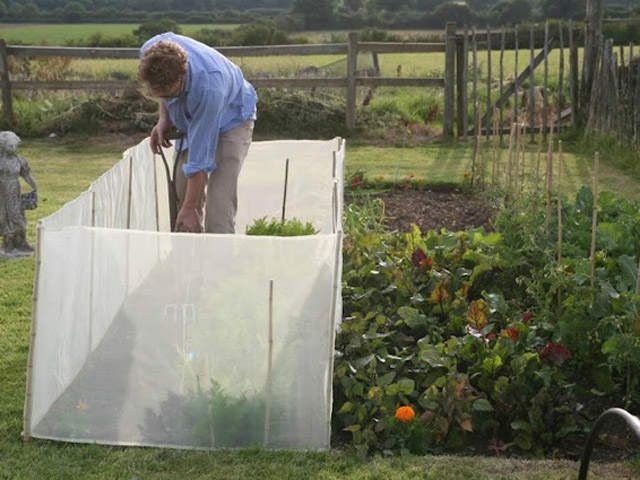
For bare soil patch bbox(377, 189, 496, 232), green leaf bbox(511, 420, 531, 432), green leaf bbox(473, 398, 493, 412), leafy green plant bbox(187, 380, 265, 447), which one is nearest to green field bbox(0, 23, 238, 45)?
bare soil patch bbox(377, 189, 496, 232)

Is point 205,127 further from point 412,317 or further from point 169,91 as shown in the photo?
point 412,317

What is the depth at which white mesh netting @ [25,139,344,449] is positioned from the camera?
336cm

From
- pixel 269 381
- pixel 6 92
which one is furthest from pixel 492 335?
pixel 6 92

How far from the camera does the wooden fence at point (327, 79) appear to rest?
36.7 ft

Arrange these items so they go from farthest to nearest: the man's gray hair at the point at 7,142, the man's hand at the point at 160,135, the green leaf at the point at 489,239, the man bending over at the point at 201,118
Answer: the man's gray hair at the point at 7,142, the green leaf at the point at 489,239, the man's hand at the point at 160,135, the man bending over at the point at 201,118

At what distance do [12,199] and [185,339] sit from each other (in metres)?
3.06

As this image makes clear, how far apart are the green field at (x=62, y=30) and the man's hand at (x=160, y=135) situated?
1885 centimetres

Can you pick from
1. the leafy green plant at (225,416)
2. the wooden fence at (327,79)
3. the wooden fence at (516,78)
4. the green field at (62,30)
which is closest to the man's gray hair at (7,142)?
the leafy green plant at (225,416)

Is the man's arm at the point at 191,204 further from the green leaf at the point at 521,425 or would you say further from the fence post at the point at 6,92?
the fence post at the point at 6,92

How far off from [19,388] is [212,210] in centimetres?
134

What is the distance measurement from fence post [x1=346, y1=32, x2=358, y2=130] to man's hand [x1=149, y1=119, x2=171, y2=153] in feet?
21.0

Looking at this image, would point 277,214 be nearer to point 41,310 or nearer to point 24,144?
point 41,310

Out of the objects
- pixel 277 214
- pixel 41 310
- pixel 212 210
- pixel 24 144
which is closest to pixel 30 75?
pixel 24 144

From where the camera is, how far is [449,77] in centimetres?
1123
